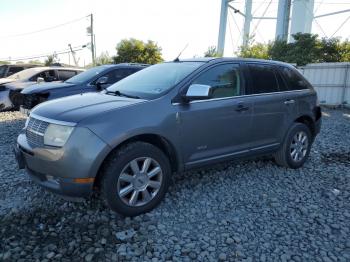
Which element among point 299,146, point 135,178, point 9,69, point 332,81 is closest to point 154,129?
point 135,178

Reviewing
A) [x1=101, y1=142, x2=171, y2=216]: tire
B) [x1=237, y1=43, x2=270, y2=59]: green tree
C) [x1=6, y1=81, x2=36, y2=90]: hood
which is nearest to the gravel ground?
[x1=101, y1=142, x2=171, y2=216]: tire

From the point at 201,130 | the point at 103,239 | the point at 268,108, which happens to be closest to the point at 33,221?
the point at 103,239

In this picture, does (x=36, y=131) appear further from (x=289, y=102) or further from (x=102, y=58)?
(x=102, y=58)

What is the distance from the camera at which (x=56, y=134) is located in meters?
3.25

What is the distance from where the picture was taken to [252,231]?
3.38m

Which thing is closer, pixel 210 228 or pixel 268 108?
pixel 210 228

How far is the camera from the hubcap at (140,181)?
346 centimetres

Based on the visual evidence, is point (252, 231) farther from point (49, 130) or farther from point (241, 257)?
point (49, 130)

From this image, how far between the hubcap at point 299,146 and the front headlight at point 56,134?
11.5 ft

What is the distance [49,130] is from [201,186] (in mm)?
2086

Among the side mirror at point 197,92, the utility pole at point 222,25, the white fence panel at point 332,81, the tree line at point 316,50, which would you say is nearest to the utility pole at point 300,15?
the tree line at point 316,50

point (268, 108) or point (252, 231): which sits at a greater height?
point (268, 108)

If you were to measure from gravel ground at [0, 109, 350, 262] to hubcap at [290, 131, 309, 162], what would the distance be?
0.44 meters

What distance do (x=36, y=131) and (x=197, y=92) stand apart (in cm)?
175
